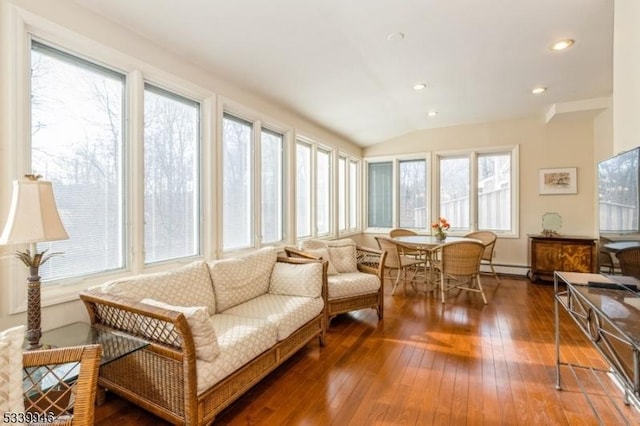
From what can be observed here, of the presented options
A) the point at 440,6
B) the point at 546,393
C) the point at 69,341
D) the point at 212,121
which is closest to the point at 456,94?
the point at 440,6

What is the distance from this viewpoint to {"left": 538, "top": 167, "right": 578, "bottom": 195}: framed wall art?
17.3ft

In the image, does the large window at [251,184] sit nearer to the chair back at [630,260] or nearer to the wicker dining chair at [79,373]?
the wicker dining chair at [79,373]

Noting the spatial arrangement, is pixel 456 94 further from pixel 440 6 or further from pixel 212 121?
pixel 212 121

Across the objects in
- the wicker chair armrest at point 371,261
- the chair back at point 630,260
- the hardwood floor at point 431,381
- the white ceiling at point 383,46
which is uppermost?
the white ceiling at point 383,46

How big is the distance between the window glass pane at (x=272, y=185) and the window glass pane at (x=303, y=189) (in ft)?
→ 1.33

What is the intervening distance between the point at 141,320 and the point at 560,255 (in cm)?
572

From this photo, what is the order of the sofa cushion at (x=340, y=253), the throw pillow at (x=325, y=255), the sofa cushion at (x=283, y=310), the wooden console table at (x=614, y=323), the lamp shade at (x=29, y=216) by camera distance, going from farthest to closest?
the sofa cushion at (x=340, y=253), the throw pillow at (x=325, y=255), the sofa cushion at (x=283, y=310), the lamp shade at (x=29, y=216), the wooden console table at (x=614, y=323)

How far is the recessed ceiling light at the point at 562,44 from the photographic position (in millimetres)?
3037

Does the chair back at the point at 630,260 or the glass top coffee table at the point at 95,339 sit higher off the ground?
the chair back at the point at 630,260

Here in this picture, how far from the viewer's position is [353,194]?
6.79m

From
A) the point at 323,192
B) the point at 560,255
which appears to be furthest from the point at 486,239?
the point at 323,192

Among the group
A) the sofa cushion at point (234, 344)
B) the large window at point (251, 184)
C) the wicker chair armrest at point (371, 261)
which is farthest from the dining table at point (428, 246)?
the sofa cushion at point (234, 344)

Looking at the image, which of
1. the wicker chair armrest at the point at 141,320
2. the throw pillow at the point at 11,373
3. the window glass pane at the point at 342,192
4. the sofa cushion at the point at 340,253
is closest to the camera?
the throw pillow at the point at 11,373

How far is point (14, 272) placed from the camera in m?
1.82
